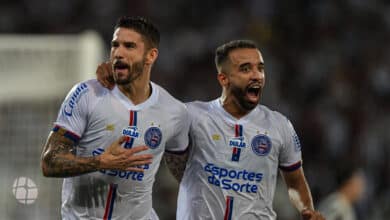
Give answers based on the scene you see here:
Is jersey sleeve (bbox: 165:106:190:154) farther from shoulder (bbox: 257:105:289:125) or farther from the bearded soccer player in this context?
shoulder (bbox: 257:105:289:125)

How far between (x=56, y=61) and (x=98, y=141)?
2.91m

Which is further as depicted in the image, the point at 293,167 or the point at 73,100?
the point at 293,167

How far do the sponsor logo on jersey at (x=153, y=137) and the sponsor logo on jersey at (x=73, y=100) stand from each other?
39cm

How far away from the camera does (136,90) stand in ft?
15.8

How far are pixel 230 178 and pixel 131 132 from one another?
2.03 feet

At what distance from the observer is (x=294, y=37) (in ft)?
39.3

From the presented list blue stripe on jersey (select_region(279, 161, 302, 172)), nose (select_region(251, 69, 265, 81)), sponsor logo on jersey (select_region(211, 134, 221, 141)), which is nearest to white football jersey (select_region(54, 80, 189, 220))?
sponsor logo on jersey (select_region(211, 134, 221, 141))

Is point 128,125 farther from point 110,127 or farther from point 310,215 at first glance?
point 310,215

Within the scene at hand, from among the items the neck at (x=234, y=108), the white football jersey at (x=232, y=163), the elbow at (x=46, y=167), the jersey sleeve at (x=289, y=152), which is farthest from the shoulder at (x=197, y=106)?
the elbow at (x=46, y=167)

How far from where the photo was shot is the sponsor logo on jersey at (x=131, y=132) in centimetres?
470

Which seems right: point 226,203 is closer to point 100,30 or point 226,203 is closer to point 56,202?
point 56,202

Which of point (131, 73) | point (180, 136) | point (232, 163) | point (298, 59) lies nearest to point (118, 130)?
point (131, 73)

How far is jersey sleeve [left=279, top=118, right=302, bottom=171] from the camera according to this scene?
5.11 m

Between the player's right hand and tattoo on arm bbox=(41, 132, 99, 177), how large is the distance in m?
0.05
